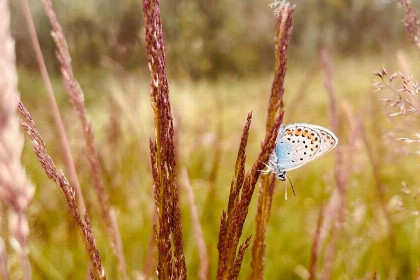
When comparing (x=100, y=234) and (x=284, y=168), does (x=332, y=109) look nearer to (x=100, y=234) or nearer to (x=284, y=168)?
(x=284, y=168)

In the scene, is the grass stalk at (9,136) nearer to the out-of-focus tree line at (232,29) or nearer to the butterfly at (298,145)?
the butterfly at (298,145)

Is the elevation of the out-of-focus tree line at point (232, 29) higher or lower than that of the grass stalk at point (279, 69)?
higher

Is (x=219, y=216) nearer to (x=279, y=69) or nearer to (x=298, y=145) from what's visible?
(x=298, y=145)

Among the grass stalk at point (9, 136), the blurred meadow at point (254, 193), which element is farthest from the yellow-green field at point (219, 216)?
the grass stalk at point (9, 136)

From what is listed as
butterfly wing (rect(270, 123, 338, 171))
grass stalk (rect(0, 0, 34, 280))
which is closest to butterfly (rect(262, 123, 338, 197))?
butterfly wing (rect(270, 123, 338, 171))

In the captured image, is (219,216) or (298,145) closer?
(298,145)

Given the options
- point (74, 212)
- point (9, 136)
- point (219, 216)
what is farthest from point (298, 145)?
point (219, 216)

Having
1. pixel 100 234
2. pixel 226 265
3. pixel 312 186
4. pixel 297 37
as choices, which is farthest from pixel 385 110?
pixel 297 37

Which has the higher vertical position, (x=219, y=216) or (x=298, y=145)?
(x=219, y=216)
